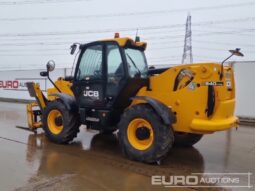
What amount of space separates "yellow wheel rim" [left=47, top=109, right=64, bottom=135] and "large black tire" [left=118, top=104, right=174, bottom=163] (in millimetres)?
1835

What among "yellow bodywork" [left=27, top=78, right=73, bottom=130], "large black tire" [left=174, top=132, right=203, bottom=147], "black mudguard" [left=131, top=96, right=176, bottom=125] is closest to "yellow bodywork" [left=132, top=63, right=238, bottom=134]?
"black mudguard" [left=131, top=96, right=176, bottom=125]

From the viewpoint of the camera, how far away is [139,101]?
6.12 metres

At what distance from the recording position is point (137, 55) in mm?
6684

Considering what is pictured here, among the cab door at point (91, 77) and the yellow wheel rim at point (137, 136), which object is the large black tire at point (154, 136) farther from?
the cab door at point (91, 77)

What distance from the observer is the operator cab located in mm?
6225


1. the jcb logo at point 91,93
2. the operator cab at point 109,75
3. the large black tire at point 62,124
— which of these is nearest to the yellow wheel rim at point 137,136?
the operator cab at point 109,75

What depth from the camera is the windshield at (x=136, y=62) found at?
6309 mm

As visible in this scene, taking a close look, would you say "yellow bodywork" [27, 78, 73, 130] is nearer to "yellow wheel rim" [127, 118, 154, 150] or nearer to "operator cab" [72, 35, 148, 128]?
"operator cab" [72, 35, 148, 128]

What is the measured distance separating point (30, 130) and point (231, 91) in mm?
5158

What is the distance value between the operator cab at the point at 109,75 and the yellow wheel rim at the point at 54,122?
0.68 metres

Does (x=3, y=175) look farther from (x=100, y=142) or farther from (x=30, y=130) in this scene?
(x=30, y=130)

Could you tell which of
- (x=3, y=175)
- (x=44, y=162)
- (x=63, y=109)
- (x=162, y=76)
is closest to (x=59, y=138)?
(x=63, y=109)
